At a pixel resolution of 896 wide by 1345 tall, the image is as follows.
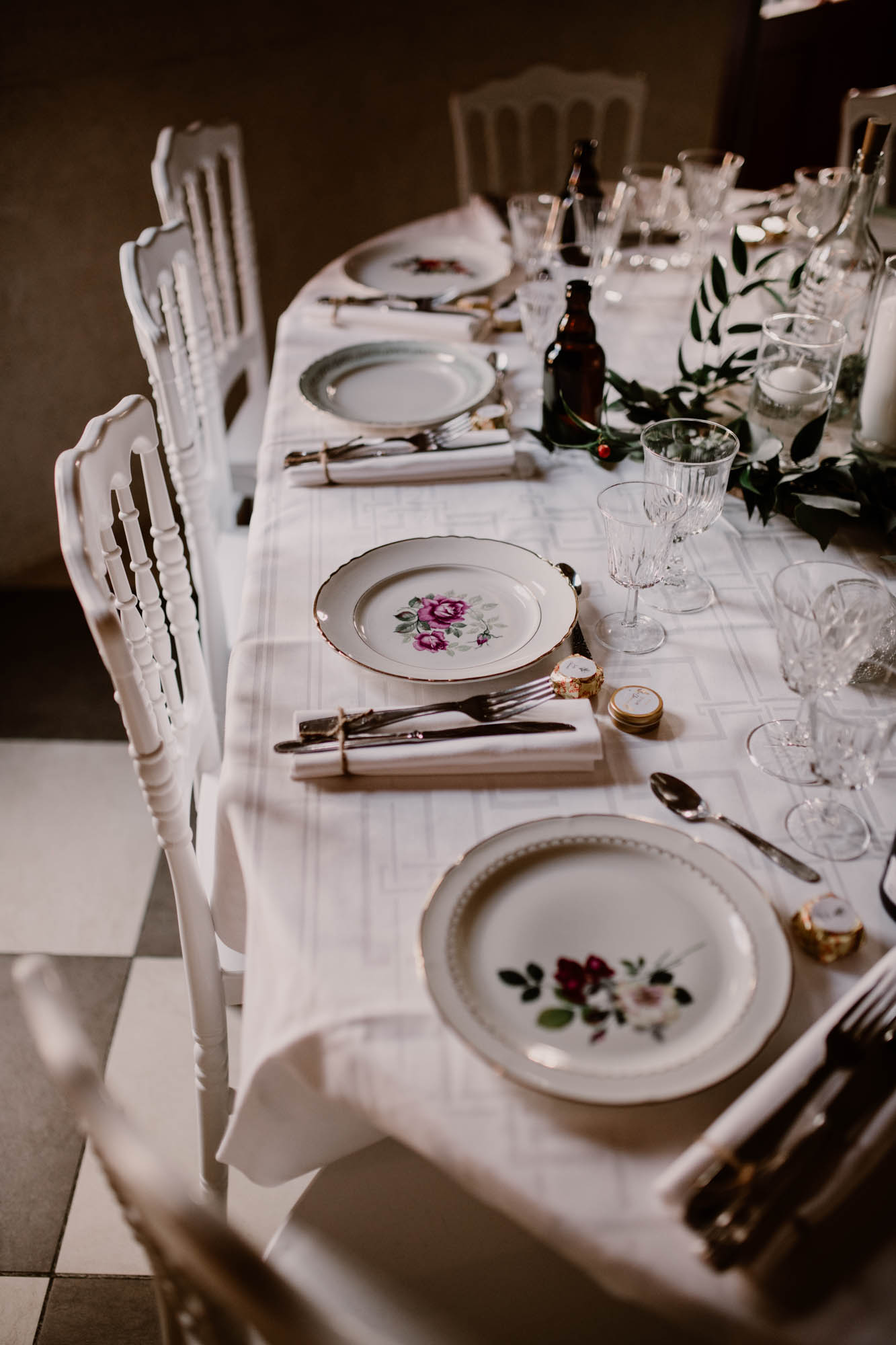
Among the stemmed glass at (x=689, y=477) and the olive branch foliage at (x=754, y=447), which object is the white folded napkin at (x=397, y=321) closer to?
the olive branch foliage at (x=754, y=447)

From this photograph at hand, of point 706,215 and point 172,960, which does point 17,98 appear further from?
point 172,960

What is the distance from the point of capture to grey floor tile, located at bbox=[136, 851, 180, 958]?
65.4 inches

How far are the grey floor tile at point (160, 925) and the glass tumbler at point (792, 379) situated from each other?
1.22 metres

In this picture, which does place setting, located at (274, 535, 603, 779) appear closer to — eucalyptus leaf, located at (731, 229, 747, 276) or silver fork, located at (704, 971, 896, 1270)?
silver fork, located at (704, 971, 896, 1270)

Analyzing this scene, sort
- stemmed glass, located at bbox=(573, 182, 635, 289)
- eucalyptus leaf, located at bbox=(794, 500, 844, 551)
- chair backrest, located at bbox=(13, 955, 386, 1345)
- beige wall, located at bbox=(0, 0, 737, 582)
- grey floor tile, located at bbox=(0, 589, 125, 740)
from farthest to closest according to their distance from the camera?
beige wall, located at bbox=(0, 0, 737, 582) < grey floor tile, located at bbox=(0, 589, 125, 740) < stemmed glass, located at bbox=(573, 182, 635, 289) < eucalyptus leaf, located at bbox=(794, 500, 844, 551) < chair backrest, located at bbox=(13, 955, 386, 1345)

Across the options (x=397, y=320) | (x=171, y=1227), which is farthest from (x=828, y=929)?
(x=397, y=320)

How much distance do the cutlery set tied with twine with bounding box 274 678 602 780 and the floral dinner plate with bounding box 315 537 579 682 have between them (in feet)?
0.16

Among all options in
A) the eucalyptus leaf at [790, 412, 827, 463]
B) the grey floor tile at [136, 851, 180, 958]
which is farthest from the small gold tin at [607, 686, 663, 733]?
the grey floor tile at [136, 851, 180, 958]

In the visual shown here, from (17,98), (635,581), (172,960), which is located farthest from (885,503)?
(17,98)

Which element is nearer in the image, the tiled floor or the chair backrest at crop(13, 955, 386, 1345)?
the chair backrest at crop(13, 955, 386, 1345)

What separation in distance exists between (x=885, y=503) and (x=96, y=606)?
823mm

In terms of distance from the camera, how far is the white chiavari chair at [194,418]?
1.28 metres

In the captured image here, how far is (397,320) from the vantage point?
1.60 metres

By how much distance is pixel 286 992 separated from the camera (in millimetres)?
678
